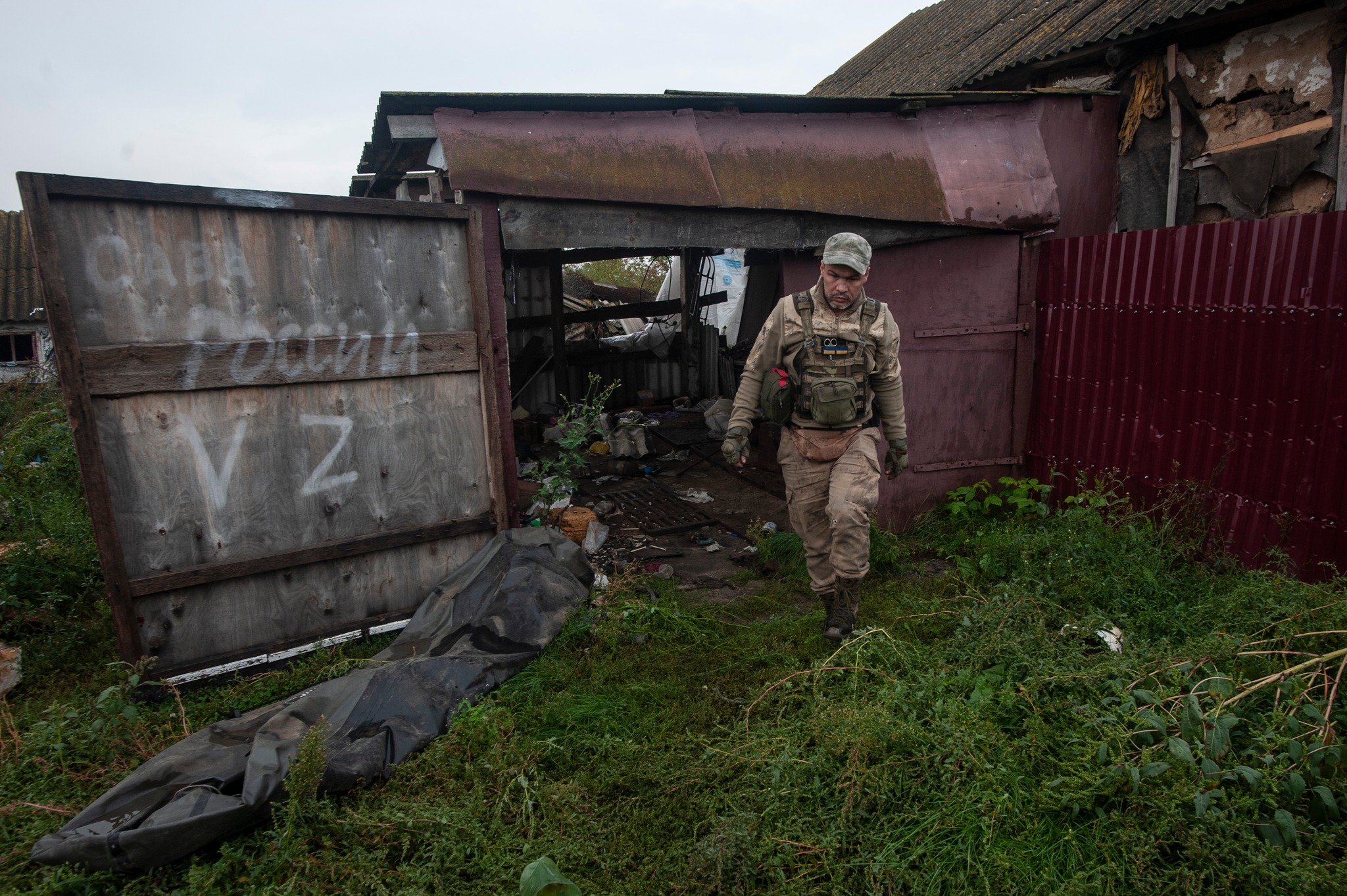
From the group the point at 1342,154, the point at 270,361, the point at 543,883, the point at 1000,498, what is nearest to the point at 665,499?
the point at 1000,498

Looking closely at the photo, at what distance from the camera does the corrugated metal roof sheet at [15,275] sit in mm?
15953

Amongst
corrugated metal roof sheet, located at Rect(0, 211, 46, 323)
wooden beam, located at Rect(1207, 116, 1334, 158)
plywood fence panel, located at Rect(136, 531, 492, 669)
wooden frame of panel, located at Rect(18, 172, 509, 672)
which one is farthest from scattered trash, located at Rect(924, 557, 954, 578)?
corrugated metal roof sheet, located at Rect(0, 211, 46, 323)

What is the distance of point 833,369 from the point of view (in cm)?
376

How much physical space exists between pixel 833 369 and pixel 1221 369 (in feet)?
7.16

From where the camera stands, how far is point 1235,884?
2010 mm

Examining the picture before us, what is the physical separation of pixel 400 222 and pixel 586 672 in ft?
7.96

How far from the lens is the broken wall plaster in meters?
5.21

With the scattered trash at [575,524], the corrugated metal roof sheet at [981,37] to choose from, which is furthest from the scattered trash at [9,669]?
the corrugated metal roof sheet at [981,37]

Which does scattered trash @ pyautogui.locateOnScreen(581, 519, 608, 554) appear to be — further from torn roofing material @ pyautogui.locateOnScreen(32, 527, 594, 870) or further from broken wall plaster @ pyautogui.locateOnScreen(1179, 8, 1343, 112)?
broken wall plaster @ pyautogui.locateOnScreen(1179, 8, 1343, 112)

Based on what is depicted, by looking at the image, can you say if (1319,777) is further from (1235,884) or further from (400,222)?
(400,222)

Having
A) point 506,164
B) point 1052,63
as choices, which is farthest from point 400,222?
point 1052,63

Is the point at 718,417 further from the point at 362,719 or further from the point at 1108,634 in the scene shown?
the point at 362,719

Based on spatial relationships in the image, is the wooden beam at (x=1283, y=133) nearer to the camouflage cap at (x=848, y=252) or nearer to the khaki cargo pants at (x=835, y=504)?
the camouflage cap at (x=848, y=252)

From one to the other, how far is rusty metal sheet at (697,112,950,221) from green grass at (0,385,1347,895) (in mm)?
2646
